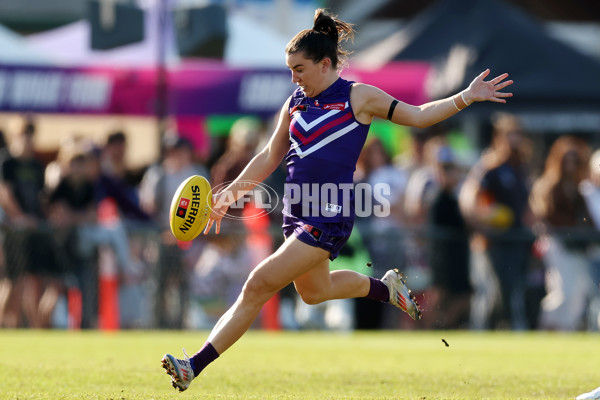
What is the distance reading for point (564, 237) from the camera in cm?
1470

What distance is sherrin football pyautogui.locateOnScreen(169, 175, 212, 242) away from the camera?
745 centimetres

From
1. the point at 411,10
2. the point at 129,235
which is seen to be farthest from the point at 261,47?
the point at 411,10

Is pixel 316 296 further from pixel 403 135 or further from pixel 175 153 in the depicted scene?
pixel 403 135

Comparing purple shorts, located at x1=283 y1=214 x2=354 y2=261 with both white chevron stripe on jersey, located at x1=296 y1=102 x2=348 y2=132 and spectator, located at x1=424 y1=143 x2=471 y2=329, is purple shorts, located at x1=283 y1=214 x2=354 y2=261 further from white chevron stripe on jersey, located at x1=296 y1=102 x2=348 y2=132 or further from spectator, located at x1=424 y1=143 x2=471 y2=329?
spectator, located at x1=424 y1=143 x2=471 y2=329

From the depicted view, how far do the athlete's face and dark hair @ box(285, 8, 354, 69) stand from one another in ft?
0.10

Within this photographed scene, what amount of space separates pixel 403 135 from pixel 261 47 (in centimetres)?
273

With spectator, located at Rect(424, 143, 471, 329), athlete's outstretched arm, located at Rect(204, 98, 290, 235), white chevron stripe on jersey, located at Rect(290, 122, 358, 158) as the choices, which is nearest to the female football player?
white chevron stripe on jersey, located at Rect(290, 122, 358, 158)

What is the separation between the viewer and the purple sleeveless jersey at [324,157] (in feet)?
23.4

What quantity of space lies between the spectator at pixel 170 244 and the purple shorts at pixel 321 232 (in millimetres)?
7399

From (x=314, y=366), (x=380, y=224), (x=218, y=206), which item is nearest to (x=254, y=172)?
(x=218, y=206)

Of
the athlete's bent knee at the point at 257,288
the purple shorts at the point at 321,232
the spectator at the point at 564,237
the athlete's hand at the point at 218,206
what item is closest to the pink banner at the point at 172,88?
the spectator at the point at 564,237

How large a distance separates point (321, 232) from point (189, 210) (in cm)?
93

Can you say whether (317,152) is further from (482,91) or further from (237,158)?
(237,158)

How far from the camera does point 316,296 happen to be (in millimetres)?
7680
